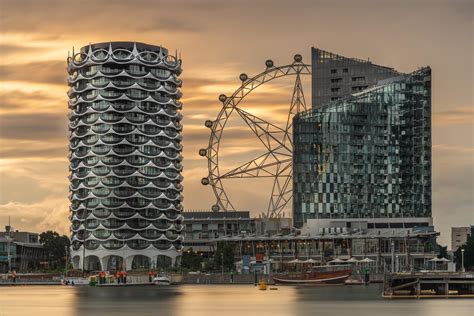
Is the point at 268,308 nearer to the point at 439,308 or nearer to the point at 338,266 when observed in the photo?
the point at 439,308

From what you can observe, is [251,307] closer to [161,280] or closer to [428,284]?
[428,284]

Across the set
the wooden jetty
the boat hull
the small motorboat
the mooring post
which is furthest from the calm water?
the small motorboat

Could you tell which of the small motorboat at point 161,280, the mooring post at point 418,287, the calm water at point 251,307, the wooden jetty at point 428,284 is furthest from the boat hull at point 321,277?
the calm water at point 251,307

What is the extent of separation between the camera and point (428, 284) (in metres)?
116

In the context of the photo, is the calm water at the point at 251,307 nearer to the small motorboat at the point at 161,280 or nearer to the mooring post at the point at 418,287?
the mooring post at the point at 418,287

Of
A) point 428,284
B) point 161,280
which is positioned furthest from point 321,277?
point 428,284

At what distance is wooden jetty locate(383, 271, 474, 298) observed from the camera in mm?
110500

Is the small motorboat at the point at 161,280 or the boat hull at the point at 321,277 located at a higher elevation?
the boat hull at the point at 321,277

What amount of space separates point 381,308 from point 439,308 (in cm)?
442

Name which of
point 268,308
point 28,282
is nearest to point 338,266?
point 28,282

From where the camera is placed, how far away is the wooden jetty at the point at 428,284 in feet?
363

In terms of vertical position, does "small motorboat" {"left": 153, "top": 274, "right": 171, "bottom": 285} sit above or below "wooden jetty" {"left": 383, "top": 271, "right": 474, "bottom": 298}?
below

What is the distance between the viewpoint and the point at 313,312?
83.1 metres

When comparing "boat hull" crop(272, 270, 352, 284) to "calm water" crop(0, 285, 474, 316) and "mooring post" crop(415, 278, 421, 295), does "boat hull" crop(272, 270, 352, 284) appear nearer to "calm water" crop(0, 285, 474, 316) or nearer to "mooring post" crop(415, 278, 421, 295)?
"mooring post" crop(415, 278, 421, 295)
